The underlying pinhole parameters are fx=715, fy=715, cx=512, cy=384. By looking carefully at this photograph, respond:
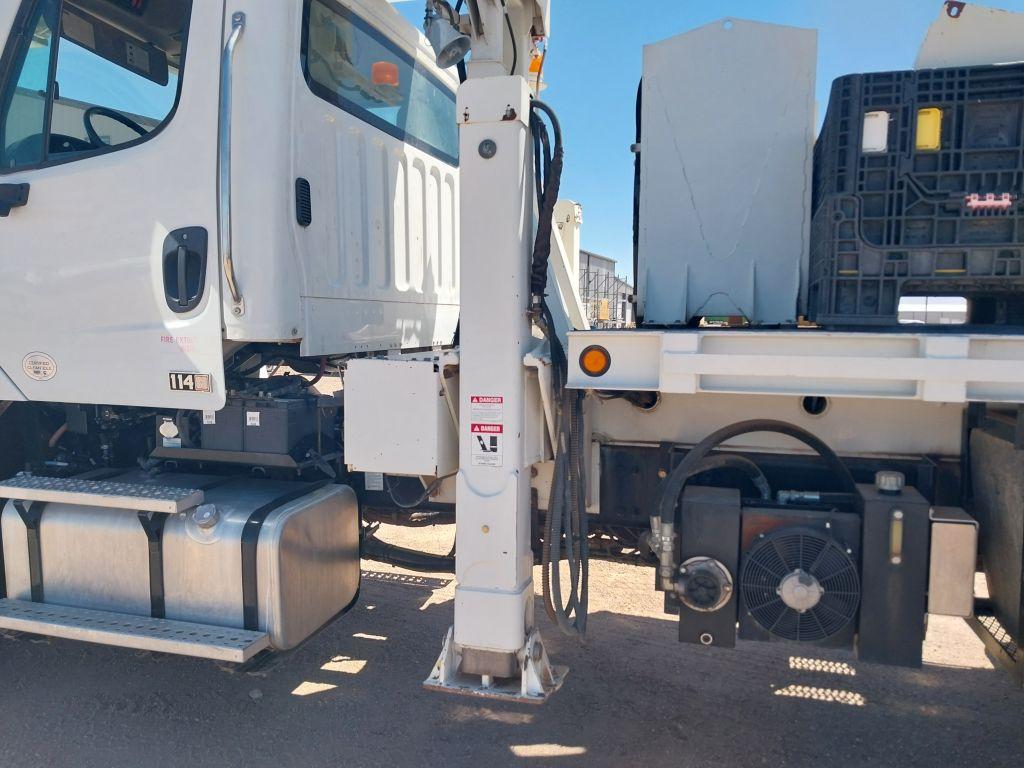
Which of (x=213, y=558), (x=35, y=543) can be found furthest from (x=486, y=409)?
(x=35, y=543)

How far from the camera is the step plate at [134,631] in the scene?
2447mm

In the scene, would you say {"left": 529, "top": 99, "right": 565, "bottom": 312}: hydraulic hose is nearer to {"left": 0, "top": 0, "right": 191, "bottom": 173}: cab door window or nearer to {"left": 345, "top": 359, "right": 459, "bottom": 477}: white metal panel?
{"left": 345, "top": 359, "right": 459, "bottom": 477}: white metal panel

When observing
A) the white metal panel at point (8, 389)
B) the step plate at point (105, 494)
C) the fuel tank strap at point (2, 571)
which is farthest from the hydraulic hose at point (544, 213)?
the fuel tank strap at point (2, 571)

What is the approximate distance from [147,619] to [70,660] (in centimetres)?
115

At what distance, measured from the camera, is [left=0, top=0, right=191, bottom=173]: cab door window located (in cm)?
269

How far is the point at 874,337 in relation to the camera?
192 cm

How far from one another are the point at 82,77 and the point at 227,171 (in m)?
0.80

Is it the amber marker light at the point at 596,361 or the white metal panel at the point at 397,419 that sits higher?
the amber marker light at the point at 596,361

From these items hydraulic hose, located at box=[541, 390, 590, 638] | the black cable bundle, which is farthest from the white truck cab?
hydraulic hose, located at box=[541, 390, 590, 638]

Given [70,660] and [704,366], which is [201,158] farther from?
[70,660]

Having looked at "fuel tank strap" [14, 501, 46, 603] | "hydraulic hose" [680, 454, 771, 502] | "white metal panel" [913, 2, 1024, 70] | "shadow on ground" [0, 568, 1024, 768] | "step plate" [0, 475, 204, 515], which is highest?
"white metal panel" [913, 2, 1024, 70]

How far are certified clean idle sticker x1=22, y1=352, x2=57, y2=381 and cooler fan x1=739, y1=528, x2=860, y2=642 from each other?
265 cm

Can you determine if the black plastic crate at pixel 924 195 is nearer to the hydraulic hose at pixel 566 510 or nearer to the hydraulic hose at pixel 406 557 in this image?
the hydraulic hose at pixel 566 510

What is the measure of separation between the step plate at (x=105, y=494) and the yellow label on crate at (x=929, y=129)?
2.70 m
